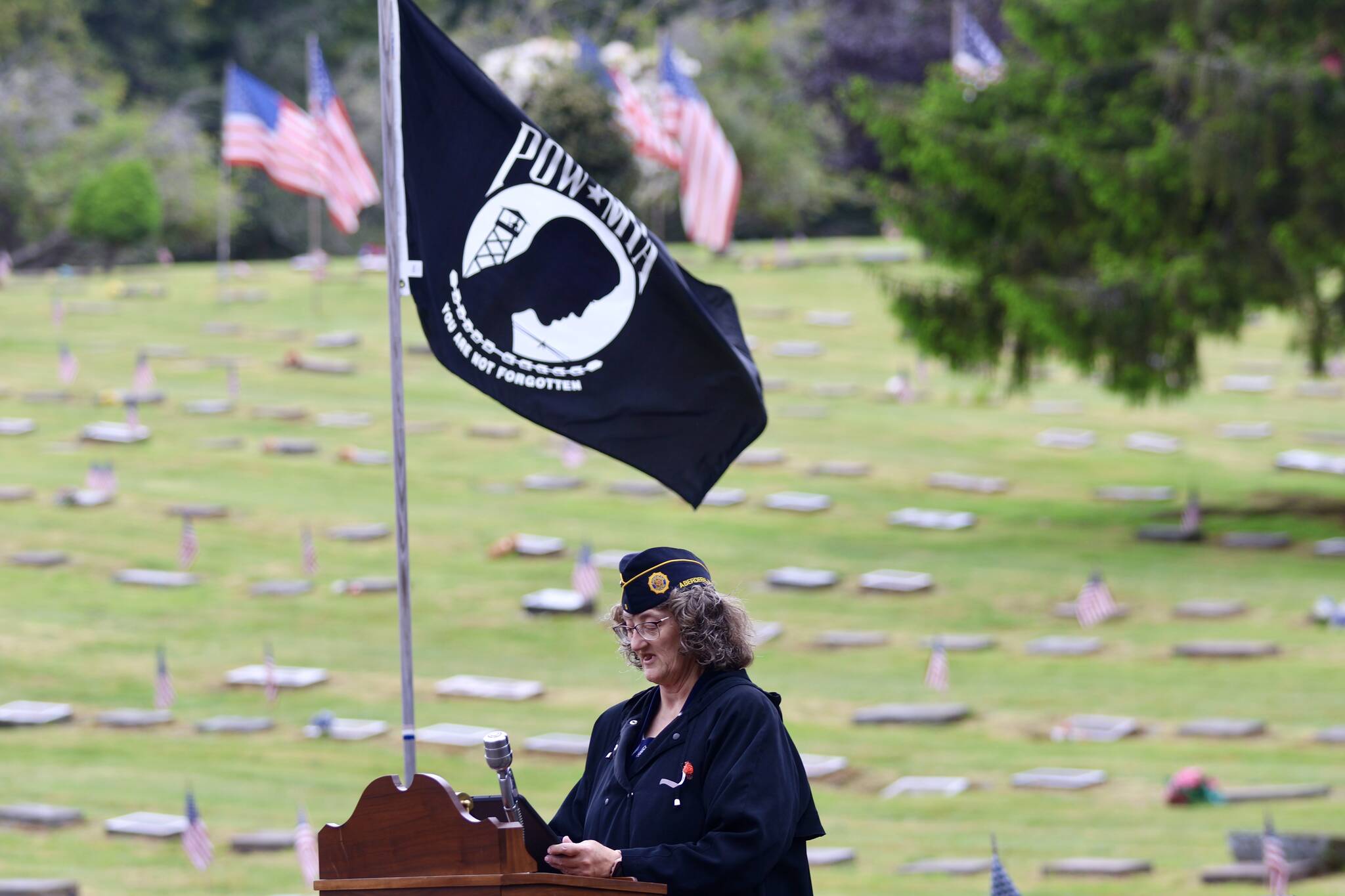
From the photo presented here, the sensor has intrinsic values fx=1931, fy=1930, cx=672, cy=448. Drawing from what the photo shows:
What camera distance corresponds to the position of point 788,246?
5094 cm

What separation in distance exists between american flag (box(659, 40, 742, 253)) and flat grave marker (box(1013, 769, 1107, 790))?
1462 cm

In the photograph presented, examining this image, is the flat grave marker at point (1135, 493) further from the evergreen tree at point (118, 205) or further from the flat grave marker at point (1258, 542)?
the evergreen tree at point (118, 205)

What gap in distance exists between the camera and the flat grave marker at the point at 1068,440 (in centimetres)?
2897

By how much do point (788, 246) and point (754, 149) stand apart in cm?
346

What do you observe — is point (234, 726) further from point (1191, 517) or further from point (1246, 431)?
point (1246, 431)

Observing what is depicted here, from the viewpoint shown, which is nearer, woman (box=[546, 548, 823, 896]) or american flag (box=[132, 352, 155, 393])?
woman (box=[546, 548, 823, 896])

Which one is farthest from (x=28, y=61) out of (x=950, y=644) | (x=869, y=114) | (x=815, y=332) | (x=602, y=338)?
(x=602, y=338)

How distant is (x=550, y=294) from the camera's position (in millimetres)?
6379

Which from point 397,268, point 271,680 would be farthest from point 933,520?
point 397,268

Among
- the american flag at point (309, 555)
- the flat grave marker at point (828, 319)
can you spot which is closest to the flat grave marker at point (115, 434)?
the american flag at point (309, 555)

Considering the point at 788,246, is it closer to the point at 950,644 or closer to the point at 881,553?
the point at 881,553

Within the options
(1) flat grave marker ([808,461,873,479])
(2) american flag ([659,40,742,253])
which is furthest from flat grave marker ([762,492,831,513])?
(2) american flag ([659,40,742,253])

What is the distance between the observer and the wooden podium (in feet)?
13.7

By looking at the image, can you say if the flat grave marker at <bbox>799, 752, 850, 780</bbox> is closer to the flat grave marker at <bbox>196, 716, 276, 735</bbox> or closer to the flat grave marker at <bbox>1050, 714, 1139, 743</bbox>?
the flat grave marker at <bbox>1050, 714, 1139, 743</bbox>
